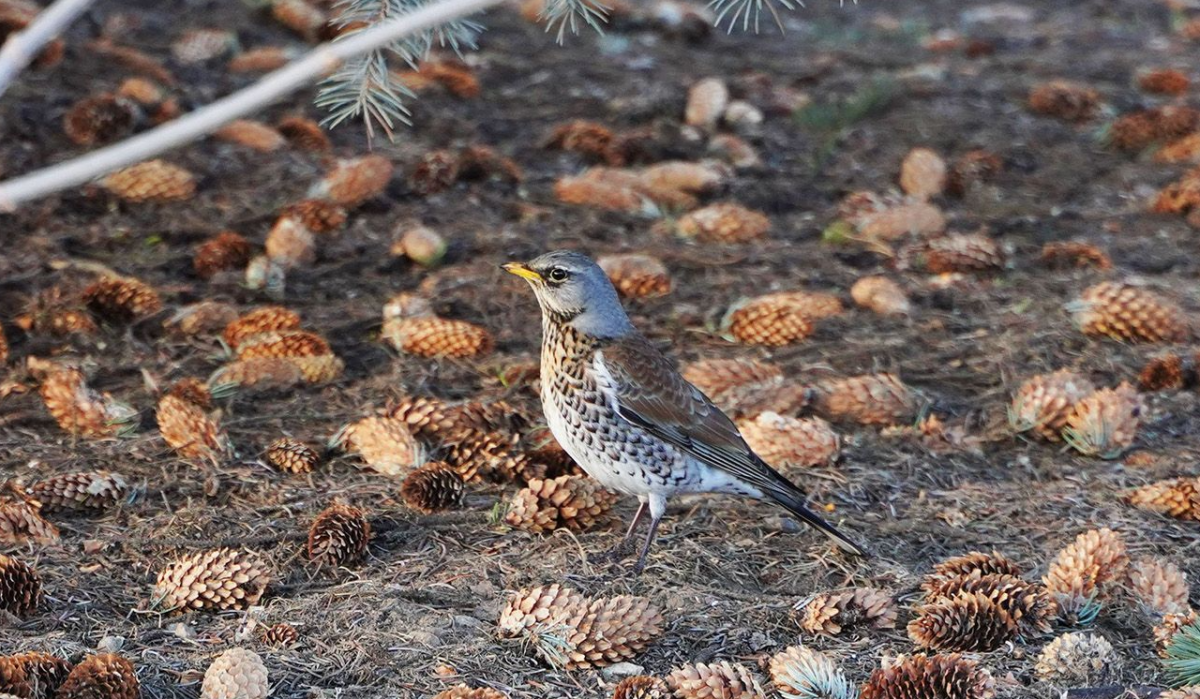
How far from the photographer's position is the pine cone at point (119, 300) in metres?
5.44

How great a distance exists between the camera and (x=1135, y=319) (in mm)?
5652

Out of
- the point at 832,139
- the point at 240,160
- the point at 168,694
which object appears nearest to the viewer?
the point at 168,694

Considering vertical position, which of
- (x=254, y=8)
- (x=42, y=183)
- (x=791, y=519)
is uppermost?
(x=42, y=183)

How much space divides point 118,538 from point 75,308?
5.52 ft

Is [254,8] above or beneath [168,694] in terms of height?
above

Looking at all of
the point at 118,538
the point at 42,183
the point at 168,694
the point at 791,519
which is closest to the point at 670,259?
the point at 791,519

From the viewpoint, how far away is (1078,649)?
3.46 meters

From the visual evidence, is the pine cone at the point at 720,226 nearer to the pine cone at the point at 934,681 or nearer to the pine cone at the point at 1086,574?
the pine cone at the point at 1086,574

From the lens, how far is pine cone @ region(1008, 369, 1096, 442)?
4.96 meters

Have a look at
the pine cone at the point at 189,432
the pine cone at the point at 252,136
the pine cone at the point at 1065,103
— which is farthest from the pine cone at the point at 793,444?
the pine cone at the point at 1065,103

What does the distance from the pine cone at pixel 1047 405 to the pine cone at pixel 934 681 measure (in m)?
1.86

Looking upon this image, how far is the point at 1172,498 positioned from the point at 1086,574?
75 cm

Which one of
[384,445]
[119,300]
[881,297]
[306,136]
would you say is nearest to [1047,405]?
[881,297]

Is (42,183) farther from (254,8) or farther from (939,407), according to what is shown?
(254,8)
